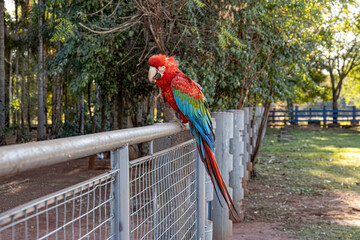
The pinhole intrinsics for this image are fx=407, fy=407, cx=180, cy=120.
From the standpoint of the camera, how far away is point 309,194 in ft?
25.7

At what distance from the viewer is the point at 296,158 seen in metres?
12.6

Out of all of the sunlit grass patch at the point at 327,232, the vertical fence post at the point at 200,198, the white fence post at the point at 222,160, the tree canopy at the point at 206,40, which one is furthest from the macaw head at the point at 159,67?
the sunlit grass patch at the point at 327,232

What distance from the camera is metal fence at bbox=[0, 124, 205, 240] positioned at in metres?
1.11

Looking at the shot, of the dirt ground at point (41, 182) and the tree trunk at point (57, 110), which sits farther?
the tree trunk at point (57, 110)

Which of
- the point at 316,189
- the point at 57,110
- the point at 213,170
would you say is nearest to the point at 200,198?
the point at 213,170

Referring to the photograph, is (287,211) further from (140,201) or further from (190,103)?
(140,201)

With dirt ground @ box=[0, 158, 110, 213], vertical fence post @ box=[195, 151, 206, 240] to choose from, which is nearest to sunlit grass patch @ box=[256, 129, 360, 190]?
dirt ground @ box=[0, 158, 110, 213]

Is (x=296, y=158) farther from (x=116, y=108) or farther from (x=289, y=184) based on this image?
(x=116, y=108)

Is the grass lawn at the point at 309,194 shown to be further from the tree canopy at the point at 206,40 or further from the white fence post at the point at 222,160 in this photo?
the tree canopy at the point at 206,40

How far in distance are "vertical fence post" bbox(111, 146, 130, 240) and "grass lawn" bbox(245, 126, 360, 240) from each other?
4.27 metres

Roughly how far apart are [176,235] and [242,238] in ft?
9.40

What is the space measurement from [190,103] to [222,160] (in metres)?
1.00

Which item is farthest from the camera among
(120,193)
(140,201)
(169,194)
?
(169,194)

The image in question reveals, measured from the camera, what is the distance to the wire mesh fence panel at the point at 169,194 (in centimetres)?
195
